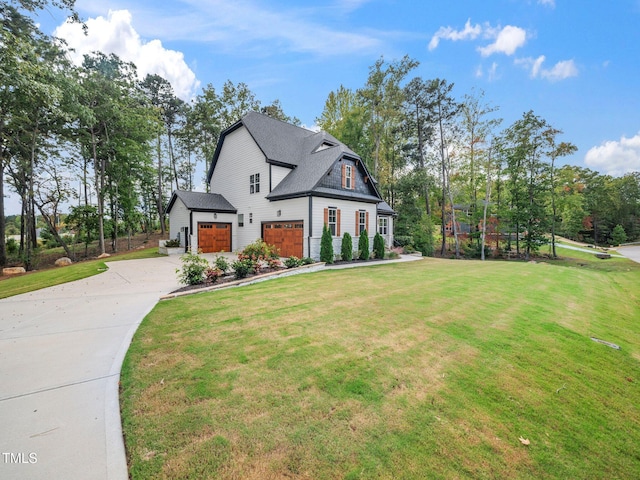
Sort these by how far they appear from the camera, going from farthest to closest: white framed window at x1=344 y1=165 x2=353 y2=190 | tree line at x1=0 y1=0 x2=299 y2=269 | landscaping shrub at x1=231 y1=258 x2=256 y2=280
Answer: white framed window at x1=344 y1=165 x2=353 y2=190
tree line at x1=0 y1=0 x2=299 y2=269
landscaping shrub at x1=231 y1=258 x2=256 y2=280

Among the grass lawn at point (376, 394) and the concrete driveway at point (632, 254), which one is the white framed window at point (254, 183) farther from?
the concrete driveway at point (632, 254)

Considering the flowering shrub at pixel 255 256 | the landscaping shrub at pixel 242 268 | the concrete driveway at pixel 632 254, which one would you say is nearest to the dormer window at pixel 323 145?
the flowering shrub at pixel 255 256

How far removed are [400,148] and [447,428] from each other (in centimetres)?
3009

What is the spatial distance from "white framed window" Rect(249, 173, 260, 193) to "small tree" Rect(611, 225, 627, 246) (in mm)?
49530

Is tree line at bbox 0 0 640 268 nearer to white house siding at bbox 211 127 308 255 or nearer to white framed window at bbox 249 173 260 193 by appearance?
white house siding at bbox 211 127 308 255

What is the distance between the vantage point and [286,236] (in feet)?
51.0

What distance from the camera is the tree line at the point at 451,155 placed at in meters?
23.4

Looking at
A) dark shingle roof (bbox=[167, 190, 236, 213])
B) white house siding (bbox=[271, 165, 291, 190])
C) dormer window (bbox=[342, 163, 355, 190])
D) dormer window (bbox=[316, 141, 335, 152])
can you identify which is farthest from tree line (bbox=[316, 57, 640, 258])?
dark shingle roof (bbox=[167, 190, 236, 213])

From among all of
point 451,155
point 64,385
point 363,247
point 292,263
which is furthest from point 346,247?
point 451,155

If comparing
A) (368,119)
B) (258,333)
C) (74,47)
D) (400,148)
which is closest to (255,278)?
(258,333)

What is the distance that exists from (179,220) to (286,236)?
28.6 ft

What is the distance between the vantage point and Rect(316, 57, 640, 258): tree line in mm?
23359

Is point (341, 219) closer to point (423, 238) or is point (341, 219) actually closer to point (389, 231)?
point (389, 231)

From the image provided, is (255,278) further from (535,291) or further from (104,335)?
(535,291)
